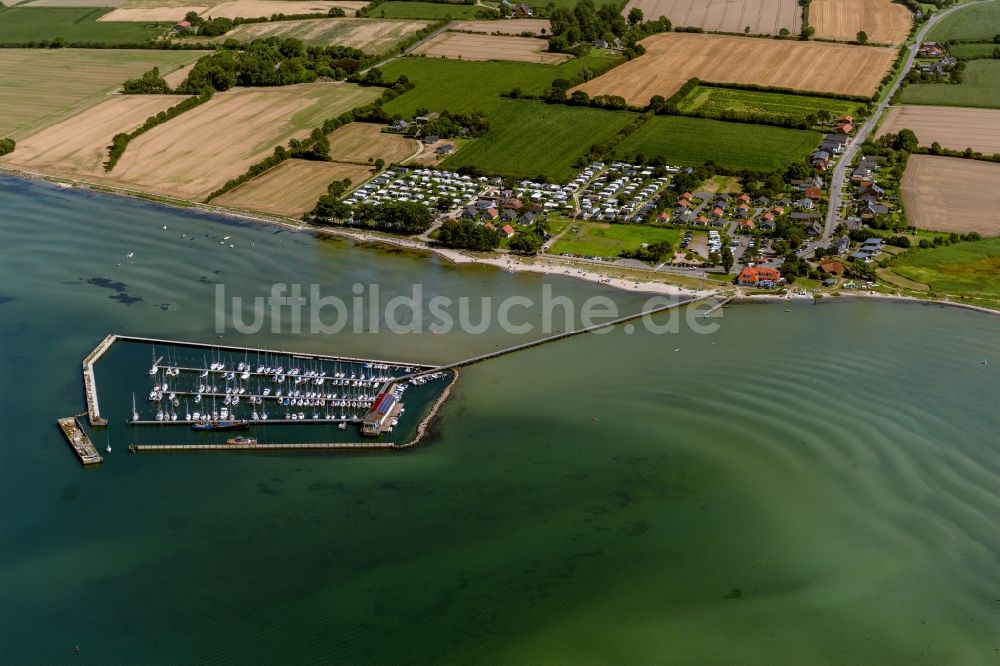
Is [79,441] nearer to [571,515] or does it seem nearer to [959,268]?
[571,515]

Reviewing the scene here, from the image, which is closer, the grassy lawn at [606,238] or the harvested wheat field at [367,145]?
the grassy lawn at [606,238]

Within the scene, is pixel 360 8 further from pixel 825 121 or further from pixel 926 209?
pixel 926 209

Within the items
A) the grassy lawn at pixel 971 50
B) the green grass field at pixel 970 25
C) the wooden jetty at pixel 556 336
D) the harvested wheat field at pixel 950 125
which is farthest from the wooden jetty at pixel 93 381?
the green grass field at pixel 970 25

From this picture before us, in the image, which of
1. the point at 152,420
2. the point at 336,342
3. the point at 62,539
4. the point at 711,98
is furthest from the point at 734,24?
the point at 62,539

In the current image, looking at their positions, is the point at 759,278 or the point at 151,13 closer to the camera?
the point at 759,278

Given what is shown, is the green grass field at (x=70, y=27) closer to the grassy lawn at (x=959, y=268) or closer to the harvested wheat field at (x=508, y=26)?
the harvested wheat field at (x=508, y=26)

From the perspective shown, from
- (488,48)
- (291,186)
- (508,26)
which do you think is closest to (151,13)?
(488,48)
